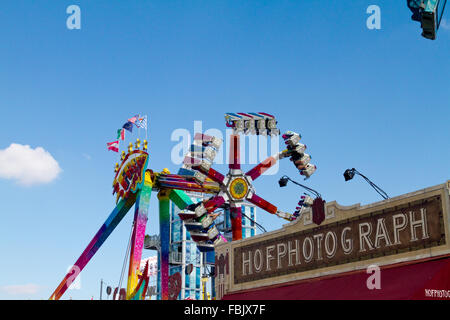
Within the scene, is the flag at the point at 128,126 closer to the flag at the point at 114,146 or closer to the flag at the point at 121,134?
the flag at the point at 121,134

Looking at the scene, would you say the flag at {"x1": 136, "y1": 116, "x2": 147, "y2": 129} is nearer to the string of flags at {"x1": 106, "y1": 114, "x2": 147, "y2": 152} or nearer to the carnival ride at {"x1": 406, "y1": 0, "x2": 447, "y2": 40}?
the string of flags at {"x1": 106, "y1": 114, "x2": 147, "y2": 152}

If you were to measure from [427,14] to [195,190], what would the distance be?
27.8m

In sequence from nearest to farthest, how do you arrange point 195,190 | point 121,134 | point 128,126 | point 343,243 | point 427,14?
point 427,14 < point 343,243 < point 195,190 < point 128,126 < point 121,134

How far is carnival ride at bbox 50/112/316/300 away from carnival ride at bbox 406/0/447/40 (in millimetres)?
19336

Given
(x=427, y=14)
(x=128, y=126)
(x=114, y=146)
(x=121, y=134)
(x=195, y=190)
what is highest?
(x=128, y=126)

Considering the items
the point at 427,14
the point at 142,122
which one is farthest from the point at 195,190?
the point at 427,14

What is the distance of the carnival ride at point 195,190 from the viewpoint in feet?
113

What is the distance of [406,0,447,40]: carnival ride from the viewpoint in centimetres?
1247

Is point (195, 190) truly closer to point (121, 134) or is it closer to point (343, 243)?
point (121, 134)

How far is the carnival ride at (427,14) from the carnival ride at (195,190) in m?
19.3

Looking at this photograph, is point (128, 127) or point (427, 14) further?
point (128, 127)

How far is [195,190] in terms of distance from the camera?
1544 inches

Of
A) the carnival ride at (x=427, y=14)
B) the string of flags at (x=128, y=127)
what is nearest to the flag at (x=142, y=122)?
the string of flags at (x=128, y=127)
